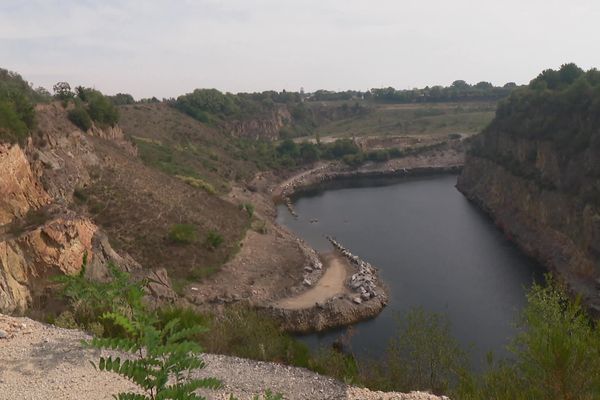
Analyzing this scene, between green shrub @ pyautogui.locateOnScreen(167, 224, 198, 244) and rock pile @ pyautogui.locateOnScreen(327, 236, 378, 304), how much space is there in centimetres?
1484

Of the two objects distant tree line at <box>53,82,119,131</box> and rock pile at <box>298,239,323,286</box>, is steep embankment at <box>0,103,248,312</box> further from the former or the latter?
rock pile at <box>298,239,323,286</box>

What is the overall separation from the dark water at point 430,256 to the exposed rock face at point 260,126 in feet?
109

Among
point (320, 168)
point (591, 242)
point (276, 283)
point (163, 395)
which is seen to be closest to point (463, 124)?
point (320, 168)

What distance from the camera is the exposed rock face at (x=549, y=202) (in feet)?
147

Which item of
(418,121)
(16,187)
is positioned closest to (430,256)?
(16,187)

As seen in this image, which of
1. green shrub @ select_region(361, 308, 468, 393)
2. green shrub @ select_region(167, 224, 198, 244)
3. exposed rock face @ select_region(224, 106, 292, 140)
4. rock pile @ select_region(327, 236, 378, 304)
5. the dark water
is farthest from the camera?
exposed rock face @ select_region(224, 106, 292, 140)

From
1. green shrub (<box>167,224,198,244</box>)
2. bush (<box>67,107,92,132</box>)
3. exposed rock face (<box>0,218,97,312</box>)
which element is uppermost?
bush (<box>67,107,92,132</box>)

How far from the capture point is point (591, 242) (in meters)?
44.4

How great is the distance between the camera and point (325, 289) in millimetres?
43906

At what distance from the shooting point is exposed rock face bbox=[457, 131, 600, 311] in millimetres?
44756

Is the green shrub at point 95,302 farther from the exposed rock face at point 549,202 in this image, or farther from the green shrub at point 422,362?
the exposed rock face at point 549,202

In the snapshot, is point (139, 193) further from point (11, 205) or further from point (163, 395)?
point (163, 395)

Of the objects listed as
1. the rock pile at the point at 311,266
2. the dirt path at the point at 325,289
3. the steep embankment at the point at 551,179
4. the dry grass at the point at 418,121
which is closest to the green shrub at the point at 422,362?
the dirt path at the point at 325,289

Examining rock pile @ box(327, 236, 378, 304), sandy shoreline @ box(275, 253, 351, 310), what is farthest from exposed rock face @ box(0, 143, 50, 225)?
rock pile @ box(327, 236, 378, 304)
